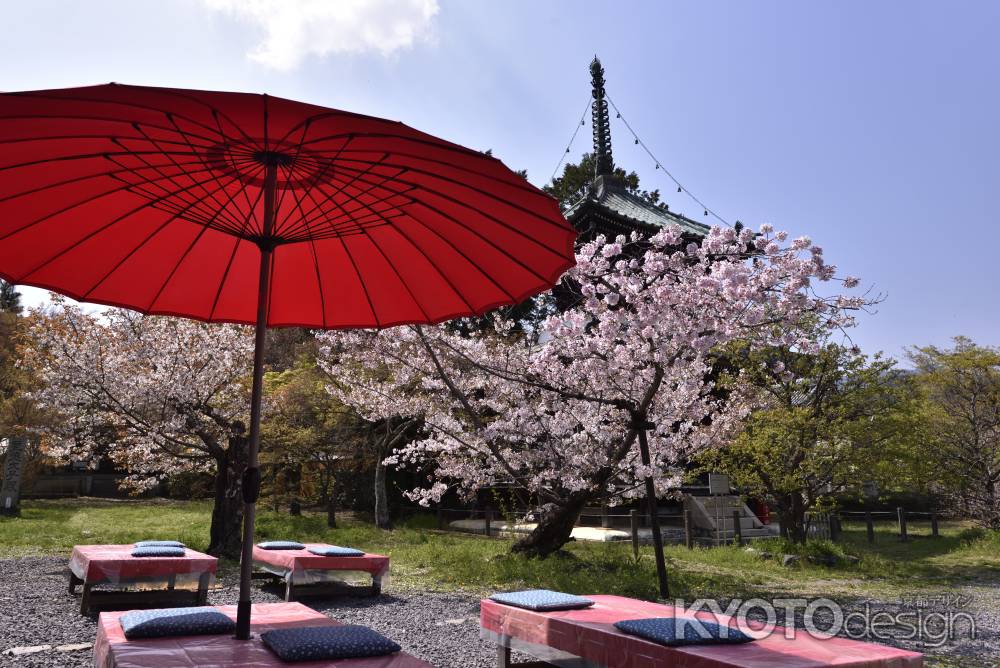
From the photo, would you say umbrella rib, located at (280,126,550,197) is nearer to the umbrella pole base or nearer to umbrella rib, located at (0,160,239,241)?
umbrella rib, located at (0,160,239,241)

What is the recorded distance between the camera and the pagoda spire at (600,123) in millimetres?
19094

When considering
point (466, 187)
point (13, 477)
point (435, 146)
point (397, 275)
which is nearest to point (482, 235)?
point (466, 187)

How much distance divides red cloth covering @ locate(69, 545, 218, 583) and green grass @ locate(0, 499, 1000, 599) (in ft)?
8.45

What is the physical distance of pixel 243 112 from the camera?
2.20m

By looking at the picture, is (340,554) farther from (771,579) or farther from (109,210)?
(771,579)

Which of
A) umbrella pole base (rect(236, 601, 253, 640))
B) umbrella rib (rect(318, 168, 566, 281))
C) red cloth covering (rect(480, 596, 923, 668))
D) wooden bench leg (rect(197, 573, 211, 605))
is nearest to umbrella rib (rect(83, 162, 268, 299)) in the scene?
umbrella rib (rect(318, 168, 566, 281))

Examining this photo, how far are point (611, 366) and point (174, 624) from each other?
5.91m

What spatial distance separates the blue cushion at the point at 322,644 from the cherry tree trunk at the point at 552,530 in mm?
6465

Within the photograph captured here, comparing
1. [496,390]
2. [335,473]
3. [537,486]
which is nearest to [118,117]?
[537,486]

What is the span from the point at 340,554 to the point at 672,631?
16.1 feet

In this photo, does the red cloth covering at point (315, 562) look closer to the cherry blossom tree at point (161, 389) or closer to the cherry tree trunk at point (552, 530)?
the cherry blossom tree at point (161, 389)

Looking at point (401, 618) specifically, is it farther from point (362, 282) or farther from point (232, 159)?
point (232, 159)

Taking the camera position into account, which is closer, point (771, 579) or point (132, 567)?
point (132, 567)

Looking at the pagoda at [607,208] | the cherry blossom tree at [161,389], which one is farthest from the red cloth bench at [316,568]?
the pagoda at [607,208]
